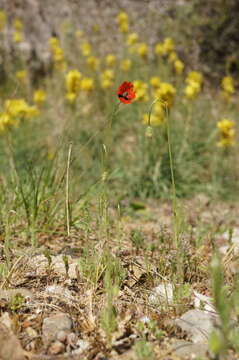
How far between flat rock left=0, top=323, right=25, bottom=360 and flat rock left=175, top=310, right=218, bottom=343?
478 millimetres

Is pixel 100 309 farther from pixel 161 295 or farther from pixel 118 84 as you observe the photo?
pixel 118 84

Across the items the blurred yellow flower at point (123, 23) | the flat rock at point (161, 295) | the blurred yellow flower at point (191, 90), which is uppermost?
the blurred yellow flower at point (123, 23)

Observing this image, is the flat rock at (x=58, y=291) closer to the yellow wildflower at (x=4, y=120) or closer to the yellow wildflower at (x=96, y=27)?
the yellow wildflower at (x=4, y=120)

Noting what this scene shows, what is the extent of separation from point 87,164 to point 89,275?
223 cm

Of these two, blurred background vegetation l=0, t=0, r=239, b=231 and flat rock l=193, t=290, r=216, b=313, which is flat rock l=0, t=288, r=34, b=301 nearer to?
flat rock l=193, t=290, r=216, b=313

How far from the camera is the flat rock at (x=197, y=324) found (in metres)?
1.35

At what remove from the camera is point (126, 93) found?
146cm

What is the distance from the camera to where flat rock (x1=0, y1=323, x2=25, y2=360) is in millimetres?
1203

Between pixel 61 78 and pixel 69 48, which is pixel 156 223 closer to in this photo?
pixel 61 78

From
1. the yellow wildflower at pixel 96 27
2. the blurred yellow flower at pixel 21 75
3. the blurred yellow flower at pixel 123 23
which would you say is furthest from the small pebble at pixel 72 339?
the yellow wildflower at pixel 96 27

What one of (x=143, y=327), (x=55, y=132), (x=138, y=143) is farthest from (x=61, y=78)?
(x=143, y=327)

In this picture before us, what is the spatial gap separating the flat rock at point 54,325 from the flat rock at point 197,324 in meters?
0.34

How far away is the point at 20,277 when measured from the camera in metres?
1.66

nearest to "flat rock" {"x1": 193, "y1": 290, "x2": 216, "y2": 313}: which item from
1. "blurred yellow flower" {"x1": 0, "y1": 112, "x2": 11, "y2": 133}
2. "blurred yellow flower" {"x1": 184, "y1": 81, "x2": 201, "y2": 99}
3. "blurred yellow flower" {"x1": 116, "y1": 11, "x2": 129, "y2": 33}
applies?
"blurred yellow flower" {"x1": 0, "y1": 112, "x2": 11, "y2": 133}
